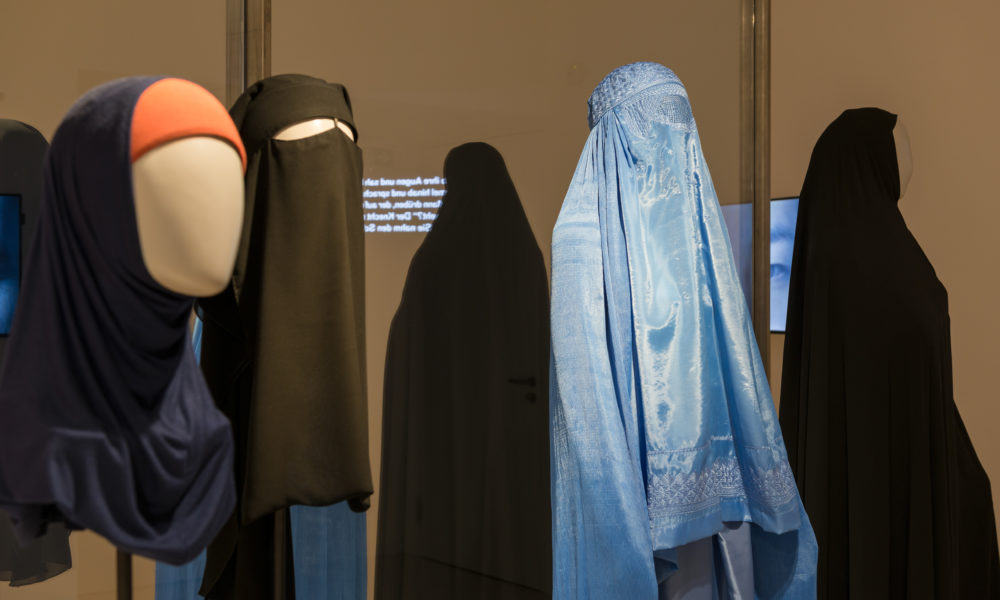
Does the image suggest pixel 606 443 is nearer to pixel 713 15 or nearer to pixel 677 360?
pixel 677 360

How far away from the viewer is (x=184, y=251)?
3.27ft

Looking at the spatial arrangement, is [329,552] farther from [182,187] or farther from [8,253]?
[182,187]

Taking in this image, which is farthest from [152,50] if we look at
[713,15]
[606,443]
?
[713,15]

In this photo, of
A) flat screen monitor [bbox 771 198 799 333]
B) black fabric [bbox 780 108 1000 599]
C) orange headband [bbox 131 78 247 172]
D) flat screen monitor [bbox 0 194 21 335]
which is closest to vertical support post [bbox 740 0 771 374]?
black fabric [bbox 780 108 1000 599]

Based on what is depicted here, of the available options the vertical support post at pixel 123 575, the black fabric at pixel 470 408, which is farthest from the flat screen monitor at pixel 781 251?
the vertical support post at pixel 123 575

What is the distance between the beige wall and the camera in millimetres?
3270

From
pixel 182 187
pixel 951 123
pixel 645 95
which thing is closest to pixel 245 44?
pixel 182 187

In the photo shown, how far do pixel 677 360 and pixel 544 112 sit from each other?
0.64 meters

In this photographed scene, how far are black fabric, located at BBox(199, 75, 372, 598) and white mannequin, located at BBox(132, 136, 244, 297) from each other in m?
0.26

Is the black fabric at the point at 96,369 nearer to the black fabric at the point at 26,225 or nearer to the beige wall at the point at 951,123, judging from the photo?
the black fabric at the point at 26,225

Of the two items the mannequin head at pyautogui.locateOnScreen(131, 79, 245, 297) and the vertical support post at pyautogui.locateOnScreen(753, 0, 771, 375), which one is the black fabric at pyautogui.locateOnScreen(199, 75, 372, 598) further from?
the vertical support post at pyautogui.locateOnScreen(753, 0, 771, 375)

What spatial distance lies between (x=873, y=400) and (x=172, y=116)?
6.82 ft

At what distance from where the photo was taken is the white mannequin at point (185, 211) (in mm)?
985

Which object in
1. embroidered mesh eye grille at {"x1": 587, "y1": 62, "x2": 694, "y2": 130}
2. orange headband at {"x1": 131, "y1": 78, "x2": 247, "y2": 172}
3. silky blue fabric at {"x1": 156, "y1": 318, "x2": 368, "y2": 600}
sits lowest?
silky blue fabric at {"x1": 156, "y1": 318, "x2": 368, "y2": 600}
